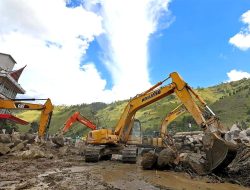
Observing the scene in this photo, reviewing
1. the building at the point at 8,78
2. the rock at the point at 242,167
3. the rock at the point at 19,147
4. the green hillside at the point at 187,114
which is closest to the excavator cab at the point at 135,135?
the rock at the point at 242,167

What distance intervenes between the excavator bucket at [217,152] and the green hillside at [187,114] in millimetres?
26190

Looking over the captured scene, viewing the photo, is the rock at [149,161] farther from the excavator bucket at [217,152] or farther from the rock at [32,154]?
the rock at [32,154]

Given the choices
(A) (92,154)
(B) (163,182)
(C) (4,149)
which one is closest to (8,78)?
(C) (4,149)

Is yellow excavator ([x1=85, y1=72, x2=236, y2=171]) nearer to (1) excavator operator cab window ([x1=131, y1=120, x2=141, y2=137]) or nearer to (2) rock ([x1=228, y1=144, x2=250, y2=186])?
(1) excavator operator cab window ([x1=131, y1=120, x2=141, y2=137])

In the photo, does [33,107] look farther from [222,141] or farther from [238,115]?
[238,115]

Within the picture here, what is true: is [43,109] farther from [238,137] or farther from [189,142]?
[189,142]

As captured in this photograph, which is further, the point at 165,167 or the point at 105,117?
the point at 105,117

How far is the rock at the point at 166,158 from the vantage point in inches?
574

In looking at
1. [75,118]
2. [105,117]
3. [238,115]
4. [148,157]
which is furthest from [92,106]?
[148,157]

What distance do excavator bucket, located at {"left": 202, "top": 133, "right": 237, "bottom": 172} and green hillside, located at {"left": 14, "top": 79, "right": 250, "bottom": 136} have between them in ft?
85.9

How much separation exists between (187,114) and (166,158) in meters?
39.0

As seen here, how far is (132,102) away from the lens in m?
19.1

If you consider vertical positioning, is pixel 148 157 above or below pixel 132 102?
below

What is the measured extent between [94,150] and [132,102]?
3.17 meters
